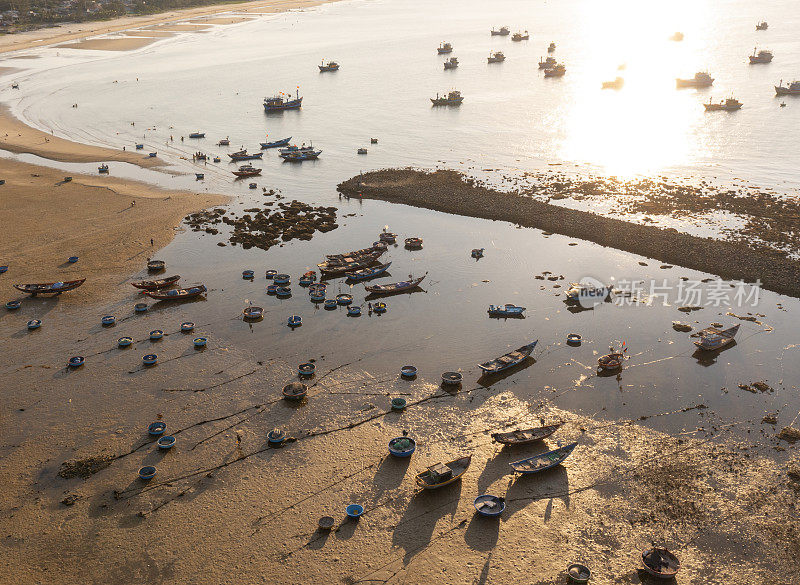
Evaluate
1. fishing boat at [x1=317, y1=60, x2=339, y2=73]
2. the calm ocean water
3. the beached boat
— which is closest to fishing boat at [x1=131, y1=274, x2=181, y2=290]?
the calm ocean water

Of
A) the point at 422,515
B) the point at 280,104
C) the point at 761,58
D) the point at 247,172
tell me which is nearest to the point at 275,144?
the point at 247,172

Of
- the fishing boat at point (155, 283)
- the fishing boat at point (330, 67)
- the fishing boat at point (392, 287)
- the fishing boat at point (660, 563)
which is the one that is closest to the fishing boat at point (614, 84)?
the fishing boat at point (330, 67)

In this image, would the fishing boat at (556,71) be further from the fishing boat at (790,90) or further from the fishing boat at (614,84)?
the fishing boat at (790,90)

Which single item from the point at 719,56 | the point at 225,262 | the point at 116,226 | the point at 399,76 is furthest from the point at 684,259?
the point at 719,56

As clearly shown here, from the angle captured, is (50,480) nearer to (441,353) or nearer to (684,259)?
Result: (441,353)

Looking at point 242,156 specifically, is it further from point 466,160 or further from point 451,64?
point 451,64

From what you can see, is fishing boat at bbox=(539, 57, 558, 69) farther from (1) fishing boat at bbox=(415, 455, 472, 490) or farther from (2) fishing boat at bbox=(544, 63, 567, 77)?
(1) fishing boat at bbox=(415, 455, 472, 490)
